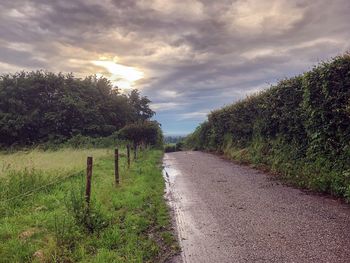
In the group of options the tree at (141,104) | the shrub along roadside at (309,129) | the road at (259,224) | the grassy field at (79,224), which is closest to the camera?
the road at (259,224)

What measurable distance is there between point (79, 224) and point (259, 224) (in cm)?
385

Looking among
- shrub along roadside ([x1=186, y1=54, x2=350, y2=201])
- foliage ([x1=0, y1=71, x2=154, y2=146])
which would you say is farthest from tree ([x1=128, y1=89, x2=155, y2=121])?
shrub along roadside ([x1=186, y1=54, x2=350, y2=201])

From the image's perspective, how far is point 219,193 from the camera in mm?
11070

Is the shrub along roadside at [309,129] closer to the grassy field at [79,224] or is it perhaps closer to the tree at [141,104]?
the grassy field at [79,224]

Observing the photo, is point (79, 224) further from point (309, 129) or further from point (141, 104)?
point (141, 104)

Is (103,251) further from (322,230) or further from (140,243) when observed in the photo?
(322,230)

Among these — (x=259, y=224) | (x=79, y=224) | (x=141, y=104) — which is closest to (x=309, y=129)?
(x=259, y=224)

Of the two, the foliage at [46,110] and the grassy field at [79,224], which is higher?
the foliage at [46,110]

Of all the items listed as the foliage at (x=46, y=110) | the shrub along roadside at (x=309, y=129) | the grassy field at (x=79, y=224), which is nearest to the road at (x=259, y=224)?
the grassy field at (x=79, y=224)

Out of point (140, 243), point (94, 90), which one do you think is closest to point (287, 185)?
point (140, 243)

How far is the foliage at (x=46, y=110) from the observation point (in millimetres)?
48281

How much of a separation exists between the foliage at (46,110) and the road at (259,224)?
1638 inches

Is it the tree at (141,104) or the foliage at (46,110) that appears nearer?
the foliage at (46,110)

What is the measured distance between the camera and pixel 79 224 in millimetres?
7160
